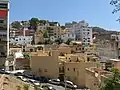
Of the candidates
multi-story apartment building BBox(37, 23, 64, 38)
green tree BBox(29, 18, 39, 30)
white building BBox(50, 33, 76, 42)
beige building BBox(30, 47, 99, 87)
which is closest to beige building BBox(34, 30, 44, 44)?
white building BBox(50, 33, 76, 42)

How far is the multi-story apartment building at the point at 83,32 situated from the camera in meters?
66.3

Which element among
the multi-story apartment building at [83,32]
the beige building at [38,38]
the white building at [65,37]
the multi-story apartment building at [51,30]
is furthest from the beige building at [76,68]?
the multi-story apartment building at [51,30]

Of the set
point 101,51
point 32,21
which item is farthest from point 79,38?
point 101,51

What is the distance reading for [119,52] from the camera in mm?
38406

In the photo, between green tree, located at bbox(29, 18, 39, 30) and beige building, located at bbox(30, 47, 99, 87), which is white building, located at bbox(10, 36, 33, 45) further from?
beige building, located at bbox(30, 47, 99, 87)

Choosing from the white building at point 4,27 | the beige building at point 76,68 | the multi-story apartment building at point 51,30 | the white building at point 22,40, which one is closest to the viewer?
the beige building at point 76,68

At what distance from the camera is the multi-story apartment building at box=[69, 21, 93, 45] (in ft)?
218

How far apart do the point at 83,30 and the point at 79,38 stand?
7.79 ft

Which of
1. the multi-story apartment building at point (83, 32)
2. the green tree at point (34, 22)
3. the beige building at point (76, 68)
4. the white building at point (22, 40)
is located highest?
the green tree at point (34, 22)

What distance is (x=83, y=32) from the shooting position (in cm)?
6888

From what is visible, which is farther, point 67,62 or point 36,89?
point 67,62

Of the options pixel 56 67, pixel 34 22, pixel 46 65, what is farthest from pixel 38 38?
pixel 56 67

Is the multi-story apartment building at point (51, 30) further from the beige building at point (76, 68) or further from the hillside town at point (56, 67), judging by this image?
the beige building at point (76, 68)

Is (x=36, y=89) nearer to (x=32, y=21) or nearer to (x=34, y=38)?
(x=34, y=38)
